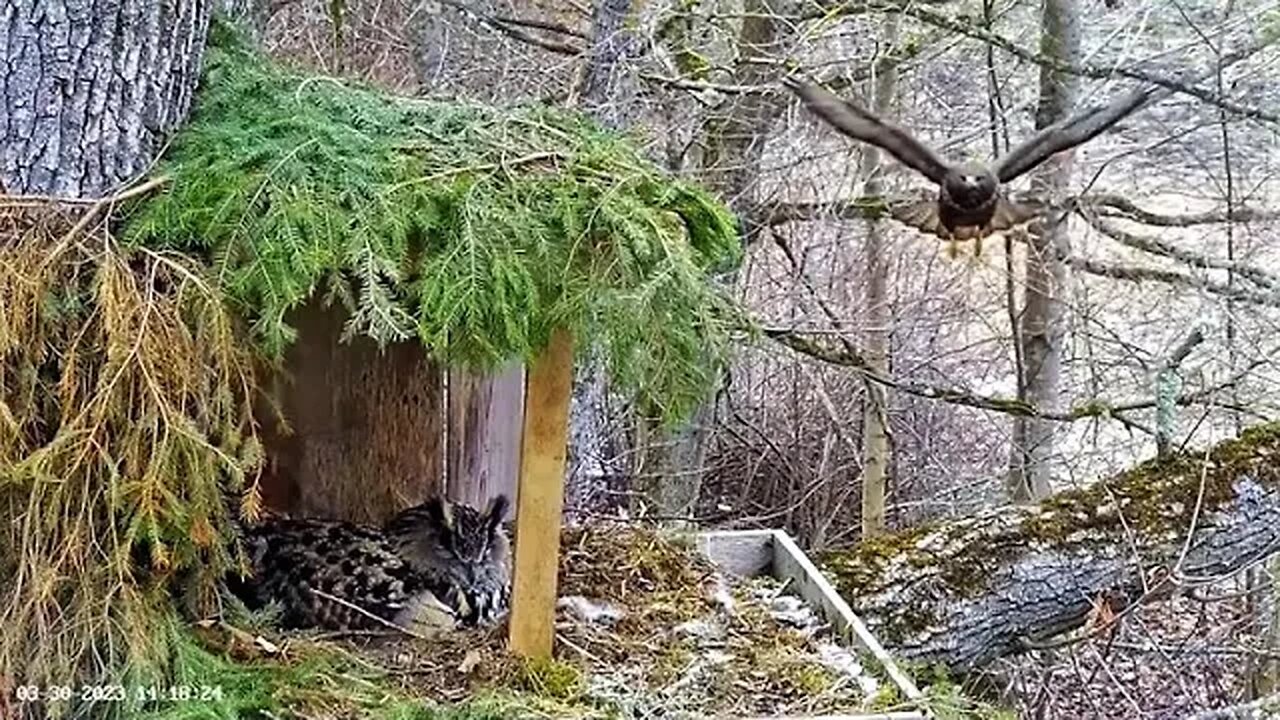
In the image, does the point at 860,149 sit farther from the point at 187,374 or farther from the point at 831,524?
the point at 187,374

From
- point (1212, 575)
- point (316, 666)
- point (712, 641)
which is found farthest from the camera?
Answer: point (1212, 575)

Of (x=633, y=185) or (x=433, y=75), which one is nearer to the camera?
(x=633, y=185)

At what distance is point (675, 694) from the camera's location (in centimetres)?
189

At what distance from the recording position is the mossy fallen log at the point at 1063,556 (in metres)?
2.67

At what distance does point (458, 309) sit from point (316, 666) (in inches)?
20.2

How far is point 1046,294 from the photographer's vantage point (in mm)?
4504

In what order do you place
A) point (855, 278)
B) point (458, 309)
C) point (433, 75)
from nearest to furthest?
point (458, 309) < point (433, 75) < point (855, 278)

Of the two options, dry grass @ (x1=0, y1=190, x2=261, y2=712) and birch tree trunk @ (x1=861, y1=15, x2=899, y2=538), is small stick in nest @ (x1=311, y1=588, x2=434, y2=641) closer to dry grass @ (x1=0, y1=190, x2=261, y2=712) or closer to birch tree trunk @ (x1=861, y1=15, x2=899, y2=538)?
dry grass @ (x1=0, y1=190, x2=261, y2=712)

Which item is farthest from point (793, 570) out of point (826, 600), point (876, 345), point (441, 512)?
point (876, 345)

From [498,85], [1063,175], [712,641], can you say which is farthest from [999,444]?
[712,641]

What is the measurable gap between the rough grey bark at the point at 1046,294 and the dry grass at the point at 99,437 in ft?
9.64

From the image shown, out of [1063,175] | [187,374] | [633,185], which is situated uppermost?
[1063,175]

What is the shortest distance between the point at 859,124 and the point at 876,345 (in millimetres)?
2535

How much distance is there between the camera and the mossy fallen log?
2.67 metres
